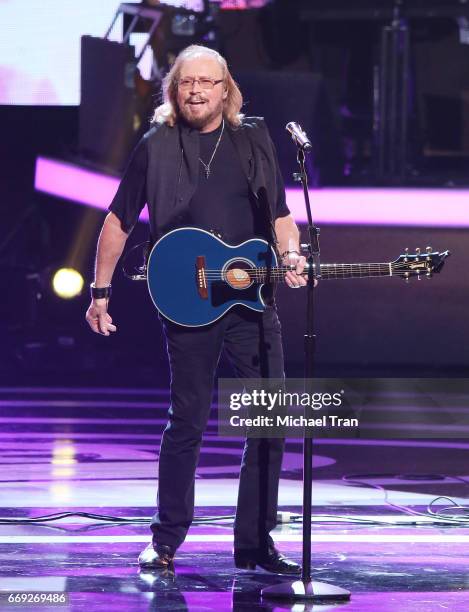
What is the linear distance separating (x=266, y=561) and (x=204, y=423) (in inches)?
21.7

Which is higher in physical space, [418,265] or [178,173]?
[178,173]

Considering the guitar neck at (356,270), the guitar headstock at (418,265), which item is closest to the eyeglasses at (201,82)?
the guitar neck at (356,270)

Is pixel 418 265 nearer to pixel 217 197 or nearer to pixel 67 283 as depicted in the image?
pixel 217 197

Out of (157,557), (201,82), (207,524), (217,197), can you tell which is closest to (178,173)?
(217,197)

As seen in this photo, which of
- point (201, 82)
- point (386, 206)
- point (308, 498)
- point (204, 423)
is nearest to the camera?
point (308, 498)

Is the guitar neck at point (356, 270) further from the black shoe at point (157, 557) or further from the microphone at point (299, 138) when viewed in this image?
the black shoe at point (157, 557)

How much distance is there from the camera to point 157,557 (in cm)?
465

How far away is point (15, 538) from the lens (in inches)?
200

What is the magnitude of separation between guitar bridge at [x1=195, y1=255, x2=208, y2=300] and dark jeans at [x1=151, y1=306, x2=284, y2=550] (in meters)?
0.12

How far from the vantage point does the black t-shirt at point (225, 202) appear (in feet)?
15.3

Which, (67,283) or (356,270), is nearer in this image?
(356,270)

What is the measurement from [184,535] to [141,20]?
6927 mm

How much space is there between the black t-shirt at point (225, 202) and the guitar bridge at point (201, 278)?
0.13 metres

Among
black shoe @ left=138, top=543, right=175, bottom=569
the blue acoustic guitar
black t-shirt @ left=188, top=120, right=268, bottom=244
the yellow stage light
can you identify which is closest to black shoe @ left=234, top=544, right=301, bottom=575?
black shoe @ left=138, top=543, right=175, bottom=569
